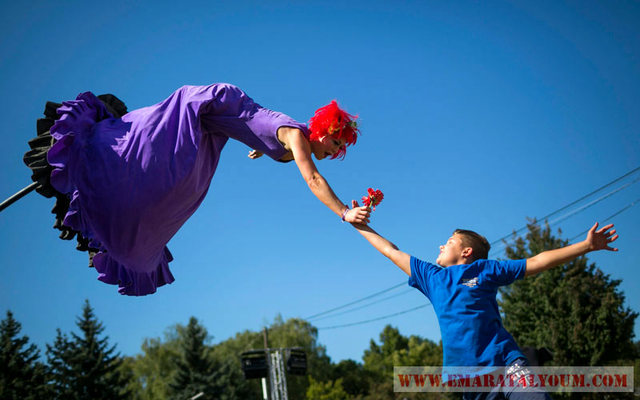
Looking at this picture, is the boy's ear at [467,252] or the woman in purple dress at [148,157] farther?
the boy's ear at [467,252]

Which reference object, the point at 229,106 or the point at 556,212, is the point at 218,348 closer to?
the point at 556,212

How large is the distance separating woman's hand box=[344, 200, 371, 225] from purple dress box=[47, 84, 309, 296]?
0.46 meters

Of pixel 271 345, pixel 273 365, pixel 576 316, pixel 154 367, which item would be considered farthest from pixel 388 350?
pixel 576 316

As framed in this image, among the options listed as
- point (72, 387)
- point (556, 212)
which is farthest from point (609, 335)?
point (72, 387)

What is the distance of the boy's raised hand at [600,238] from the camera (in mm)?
2326

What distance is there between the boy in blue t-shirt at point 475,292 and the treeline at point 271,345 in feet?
22.8

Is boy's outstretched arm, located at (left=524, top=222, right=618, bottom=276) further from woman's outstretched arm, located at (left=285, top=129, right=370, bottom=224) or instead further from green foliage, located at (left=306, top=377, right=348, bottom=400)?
green foliage, located at (left=306, top=377, right=348, bottom=400)

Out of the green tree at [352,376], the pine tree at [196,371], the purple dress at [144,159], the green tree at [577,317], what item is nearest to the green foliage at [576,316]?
the green tree at [577,317]

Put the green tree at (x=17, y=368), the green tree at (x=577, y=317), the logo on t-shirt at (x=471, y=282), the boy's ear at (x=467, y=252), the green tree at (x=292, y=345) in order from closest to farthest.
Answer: the logo on t-shirt at (x=471, y=282) → the boy's ear at (x=467, y=252) → the green tree at (x=577, y=317) → the green tree at (x=17, y=368) → the green tree at (x=292, y=345)

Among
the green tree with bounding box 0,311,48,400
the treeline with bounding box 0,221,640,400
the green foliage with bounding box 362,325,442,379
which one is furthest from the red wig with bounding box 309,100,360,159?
the green foliage with bounding box 362,325,442,379

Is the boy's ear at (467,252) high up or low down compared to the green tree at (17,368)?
up

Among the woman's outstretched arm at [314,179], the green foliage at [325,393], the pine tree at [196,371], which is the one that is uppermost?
the woman's outstretched arm at [314,179]

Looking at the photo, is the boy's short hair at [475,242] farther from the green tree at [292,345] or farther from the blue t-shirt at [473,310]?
the green tree at [292,345]

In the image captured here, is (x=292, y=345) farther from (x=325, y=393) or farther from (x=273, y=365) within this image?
(x=273, y=365)
